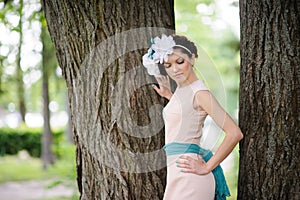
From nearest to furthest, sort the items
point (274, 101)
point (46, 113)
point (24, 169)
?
1. point (274, 101)
2. point (46, 113)
3. point (24, 169)

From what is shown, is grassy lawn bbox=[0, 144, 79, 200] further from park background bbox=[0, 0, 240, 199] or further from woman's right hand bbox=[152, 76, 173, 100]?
woman's right hand bbox=[152, 76, 173, 100]

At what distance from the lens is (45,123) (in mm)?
12883

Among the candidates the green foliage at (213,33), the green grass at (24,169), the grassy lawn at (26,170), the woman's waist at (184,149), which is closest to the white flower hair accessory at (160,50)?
the woman's waist at (184,149)

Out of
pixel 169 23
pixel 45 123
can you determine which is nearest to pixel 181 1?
pixel 45 123

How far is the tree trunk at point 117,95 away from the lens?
9.89ft

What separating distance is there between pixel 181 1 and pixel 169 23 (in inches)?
326

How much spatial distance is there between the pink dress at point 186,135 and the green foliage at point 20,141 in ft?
47.8

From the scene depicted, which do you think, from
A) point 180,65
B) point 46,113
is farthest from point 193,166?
point 46,113

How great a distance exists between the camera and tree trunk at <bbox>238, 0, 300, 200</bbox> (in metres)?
2.97

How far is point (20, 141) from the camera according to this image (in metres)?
17.0

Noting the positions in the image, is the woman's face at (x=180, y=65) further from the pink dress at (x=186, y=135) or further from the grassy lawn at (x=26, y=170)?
the grassy lawn at (x=26, y=170)

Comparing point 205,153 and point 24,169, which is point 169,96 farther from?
point 24,169

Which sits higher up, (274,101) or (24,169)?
(274,101)

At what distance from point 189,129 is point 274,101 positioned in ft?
1.99
